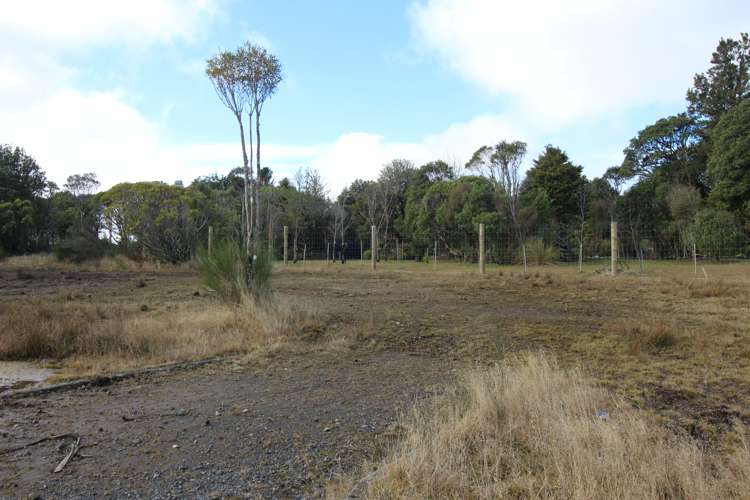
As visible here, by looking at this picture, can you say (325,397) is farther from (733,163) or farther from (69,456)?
(733,163)

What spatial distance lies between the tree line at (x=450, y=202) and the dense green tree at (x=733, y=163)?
0.07 metres

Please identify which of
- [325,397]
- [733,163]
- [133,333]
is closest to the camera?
[325,397]

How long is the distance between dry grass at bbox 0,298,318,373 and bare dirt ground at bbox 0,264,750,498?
1.85 feet

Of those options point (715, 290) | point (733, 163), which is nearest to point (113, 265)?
point (715, 290)

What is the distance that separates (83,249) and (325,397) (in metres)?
21.7

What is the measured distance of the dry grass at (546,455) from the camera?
231 centimetres

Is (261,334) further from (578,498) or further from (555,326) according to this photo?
(578,498)

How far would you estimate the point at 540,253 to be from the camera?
62.5ft

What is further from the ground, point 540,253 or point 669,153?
point 669,153

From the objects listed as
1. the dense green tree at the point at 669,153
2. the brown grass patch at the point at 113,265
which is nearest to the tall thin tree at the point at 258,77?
the brown grass patch at the point at 113,265

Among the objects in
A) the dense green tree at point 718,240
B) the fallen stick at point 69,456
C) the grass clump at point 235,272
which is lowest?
the fallen stick at point 69,456

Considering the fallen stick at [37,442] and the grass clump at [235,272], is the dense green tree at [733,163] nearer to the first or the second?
the grass clump at [235,272]

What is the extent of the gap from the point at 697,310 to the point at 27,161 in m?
45.8

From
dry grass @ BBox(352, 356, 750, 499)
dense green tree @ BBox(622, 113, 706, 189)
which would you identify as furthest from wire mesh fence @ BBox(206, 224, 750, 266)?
dense green tree @ BBox(622, 113, 706, 189)
